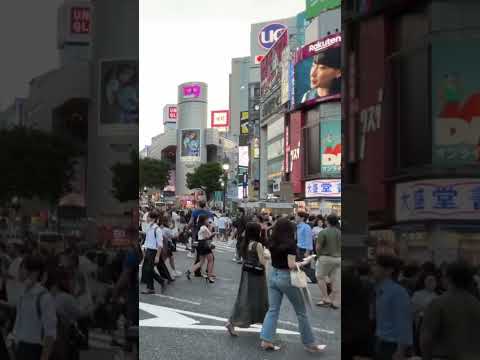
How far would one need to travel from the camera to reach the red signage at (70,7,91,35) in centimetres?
216

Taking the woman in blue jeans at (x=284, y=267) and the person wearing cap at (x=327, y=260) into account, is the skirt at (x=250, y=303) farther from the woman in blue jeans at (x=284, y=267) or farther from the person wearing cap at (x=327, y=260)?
the woman in blue jeans at (x=284, y=267)

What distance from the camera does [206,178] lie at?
610 cm

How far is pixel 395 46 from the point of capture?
1624 millimetres

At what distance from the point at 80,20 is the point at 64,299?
1.04 metres

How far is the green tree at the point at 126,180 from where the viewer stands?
82.6 inches

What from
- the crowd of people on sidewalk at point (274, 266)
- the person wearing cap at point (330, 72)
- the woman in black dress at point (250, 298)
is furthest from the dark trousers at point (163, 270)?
the person wearing cap at point (330, 72)

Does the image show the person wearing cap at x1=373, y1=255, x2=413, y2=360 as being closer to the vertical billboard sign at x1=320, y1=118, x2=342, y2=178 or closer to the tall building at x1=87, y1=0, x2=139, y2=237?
the vertical billboard sign at x1=320, y1=118, x2=342, y2=178

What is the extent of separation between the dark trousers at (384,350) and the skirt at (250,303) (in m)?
3.95

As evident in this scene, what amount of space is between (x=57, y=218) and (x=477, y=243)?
1483 mm

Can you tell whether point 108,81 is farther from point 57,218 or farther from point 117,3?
point 57,218

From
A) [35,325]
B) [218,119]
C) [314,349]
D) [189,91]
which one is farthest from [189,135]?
[218,119]

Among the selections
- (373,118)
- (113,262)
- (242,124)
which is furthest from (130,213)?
(242,124)

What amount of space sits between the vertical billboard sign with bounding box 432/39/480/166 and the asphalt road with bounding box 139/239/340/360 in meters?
2.16

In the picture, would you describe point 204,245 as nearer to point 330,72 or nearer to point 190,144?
point 190,144
